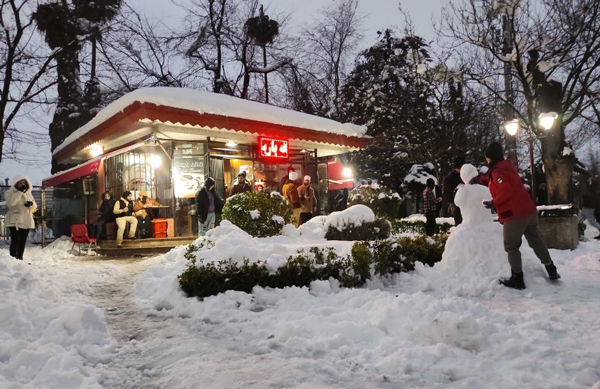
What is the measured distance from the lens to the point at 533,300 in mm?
4656

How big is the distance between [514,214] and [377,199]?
818cm

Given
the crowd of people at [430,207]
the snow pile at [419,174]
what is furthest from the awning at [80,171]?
the snow pile at [419,174]

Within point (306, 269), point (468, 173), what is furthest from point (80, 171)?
point (468, 173)

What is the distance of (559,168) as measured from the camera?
13.0 m

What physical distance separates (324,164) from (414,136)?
5.08 m

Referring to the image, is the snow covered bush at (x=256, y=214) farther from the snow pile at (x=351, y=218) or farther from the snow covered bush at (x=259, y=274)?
the snow covered bush at (x=259, y=274)

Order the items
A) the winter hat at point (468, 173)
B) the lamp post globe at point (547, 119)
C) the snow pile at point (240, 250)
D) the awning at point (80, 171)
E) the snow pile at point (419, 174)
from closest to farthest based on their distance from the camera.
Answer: the snow pile at point (240, 250) < the winter hat at point (468, 173) < the lamp post globe at point (547, 119) < the awning at point (80, 171) < the snow pile at point (419, 174)

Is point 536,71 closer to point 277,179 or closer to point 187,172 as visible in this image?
point 277,179

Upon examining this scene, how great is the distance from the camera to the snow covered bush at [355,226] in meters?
9.16

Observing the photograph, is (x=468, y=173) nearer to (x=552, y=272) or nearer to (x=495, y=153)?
(x=495, y=153)

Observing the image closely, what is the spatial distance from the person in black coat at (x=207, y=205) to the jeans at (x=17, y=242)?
12.2ft

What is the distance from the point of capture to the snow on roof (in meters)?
10.4

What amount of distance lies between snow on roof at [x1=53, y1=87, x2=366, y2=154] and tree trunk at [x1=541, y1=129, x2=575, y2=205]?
21.5ft

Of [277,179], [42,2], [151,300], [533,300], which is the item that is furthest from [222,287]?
[42,2]
